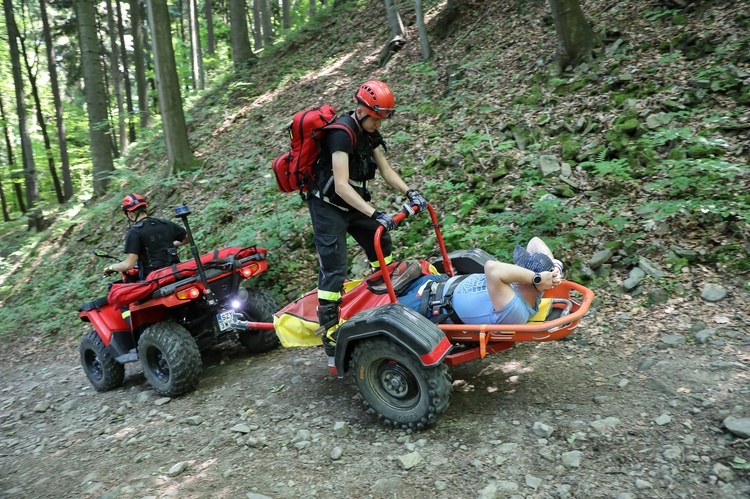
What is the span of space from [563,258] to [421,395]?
268cm

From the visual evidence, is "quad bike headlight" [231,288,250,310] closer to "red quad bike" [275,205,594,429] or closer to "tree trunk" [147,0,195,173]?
"red quad bike" [275,205,594,429]

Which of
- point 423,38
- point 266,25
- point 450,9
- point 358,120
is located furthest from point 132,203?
point 266,25

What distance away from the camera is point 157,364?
552cm

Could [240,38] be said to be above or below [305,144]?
above

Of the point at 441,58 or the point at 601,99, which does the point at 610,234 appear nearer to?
the point at 601,99

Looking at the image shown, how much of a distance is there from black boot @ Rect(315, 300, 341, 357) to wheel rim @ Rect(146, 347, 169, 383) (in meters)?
2.14

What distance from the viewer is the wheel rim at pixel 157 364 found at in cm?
541

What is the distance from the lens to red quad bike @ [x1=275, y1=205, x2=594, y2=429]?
350 centimetres

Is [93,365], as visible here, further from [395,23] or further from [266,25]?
[266,25]

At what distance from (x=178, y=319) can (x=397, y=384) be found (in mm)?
3146

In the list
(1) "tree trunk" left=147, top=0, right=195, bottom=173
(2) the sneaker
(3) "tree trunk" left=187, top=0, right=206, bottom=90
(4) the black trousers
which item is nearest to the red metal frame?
(4) the black trousers

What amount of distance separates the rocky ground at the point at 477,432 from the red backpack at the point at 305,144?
6.47 feet

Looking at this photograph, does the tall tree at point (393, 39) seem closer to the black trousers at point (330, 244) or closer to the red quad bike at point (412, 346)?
the black trousers at point (330, 244)

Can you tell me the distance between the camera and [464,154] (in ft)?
24.5
